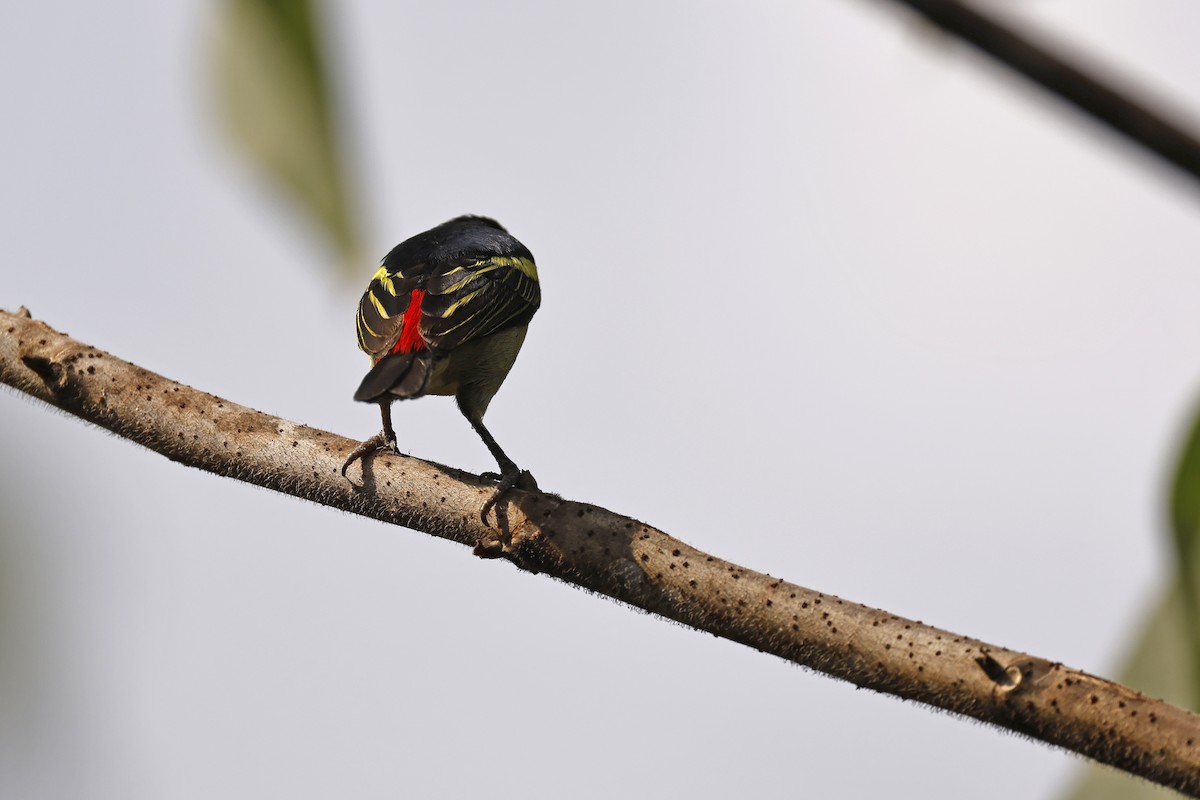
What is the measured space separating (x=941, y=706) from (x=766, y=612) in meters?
0.53

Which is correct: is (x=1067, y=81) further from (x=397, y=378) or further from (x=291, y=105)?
(x=397, y=378)

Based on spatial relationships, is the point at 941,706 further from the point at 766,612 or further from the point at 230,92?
the point at 230,92

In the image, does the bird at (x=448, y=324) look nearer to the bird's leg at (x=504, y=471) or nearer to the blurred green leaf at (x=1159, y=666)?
the bird's leg at (x=504, y=471)

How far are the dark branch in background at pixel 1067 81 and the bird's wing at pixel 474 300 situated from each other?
5.26m

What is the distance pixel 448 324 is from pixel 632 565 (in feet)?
9.05

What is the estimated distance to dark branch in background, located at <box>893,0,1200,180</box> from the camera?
0.93 meters

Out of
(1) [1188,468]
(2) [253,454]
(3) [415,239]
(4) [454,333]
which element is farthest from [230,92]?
(3) [415,239]

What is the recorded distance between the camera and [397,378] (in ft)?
18.6

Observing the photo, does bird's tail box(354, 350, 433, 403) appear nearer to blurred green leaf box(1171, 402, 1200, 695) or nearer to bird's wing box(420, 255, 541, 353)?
bird's wing box(420, 255, 541, 353)

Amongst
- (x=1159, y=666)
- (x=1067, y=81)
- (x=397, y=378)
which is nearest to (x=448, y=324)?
(x=397, y=378)

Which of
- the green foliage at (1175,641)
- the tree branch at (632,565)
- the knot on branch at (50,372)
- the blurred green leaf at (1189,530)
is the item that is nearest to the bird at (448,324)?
the tree branch at (632,565)

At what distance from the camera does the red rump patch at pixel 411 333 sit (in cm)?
612

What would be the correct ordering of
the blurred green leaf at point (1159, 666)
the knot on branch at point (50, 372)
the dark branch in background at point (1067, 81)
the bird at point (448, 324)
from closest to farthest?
the dark branch in background at point (1067, 81) → the blurred green leaf at point (1159, 666) → the knot on branch at point (50, 372) → the bird at point (448, 324)

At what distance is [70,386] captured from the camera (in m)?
4.29
